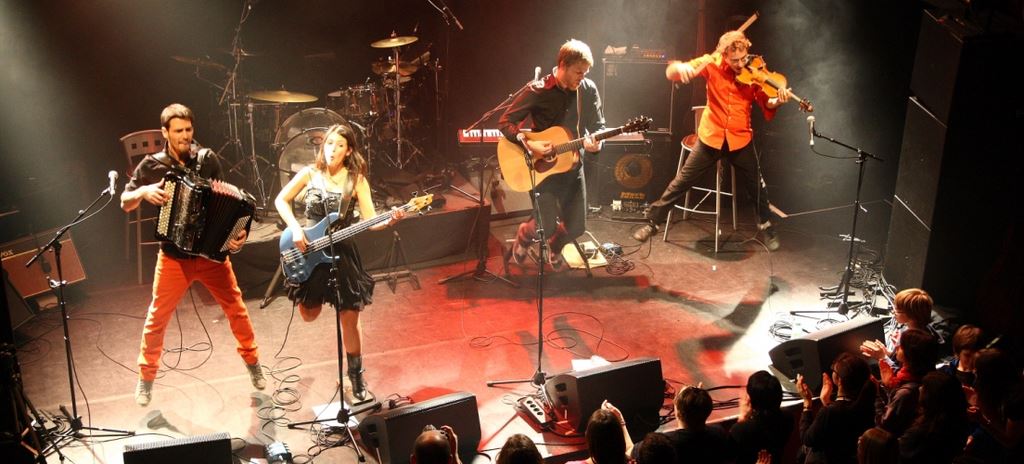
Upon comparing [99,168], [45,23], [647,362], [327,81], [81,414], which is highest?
[45,23]

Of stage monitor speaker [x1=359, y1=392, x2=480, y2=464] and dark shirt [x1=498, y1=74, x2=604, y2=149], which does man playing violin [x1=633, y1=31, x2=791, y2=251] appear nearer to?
dark shirt [x1=498, y1=74, x2=604, y2=149]

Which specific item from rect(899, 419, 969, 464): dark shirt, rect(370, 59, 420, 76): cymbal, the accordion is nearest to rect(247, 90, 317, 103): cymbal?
rect(370, 59, 420, 76): cymbal

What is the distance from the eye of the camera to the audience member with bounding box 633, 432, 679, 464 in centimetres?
442

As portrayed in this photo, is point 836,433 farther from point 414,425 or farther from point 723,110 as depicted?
point 723,110

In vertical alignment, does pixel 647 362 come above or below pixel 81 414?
above

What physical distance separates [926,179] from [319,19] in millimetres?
6986

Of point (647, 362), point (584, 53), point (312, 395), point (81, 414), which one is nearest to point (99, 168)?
point (81, 414)

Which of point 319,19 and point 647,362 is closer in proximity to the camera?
point 647,362

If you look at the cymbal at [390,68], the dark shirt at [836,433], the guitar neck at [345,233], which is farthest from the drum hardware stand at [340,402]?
the cymbal at [390,68]

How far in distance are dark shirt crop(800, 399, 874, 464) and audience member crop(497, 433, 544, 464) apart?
1.81m

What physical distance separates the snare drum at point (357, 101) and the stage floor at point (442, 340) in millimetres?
2235

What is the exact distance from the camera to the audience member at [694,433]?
4891mm

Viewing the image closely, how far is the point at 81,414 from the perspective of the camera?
6305mm

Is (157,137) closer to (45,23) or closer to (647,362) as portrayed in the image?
(45,23)
